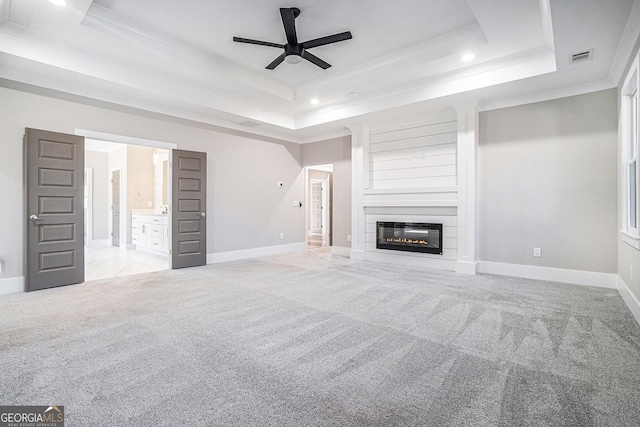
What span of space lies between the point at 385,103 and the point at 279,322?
3.94 meters

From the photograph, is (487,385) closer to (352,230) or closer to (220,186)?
(352,230)

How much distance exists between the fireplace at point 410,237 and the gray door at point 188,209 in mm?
3285

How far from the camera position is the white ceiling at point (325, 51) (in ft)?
10.3

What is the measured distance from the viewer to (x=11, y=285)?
3.81 metres

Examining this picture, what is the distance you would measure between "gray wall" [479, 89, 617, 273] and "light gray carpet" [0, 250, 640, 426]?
2.29 ft

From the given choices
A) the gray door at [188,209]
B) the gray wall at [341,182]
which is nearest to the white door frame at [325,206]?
the gray wall at [341,182]

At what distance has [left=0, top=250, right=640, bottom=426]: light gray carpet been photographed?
160cm

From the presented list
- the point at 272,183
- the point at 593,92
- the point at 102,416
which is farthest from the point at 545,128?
the point at 102,416

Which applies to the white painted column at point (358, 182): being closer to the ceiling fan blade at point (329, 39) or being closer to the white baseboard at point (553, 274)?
the white baseboard at point (553, 274)

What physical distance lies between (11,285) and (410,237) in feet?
18.8

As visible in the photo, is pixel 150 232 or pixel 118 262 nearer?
pixel 118 262

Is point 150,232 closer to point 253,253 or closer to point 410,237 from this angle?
point 253,253

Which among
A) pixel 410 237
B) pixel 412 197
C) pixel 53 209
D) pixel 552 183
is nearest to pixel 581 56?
pixel 552 183

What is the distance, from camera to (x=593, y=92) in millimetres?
4086
